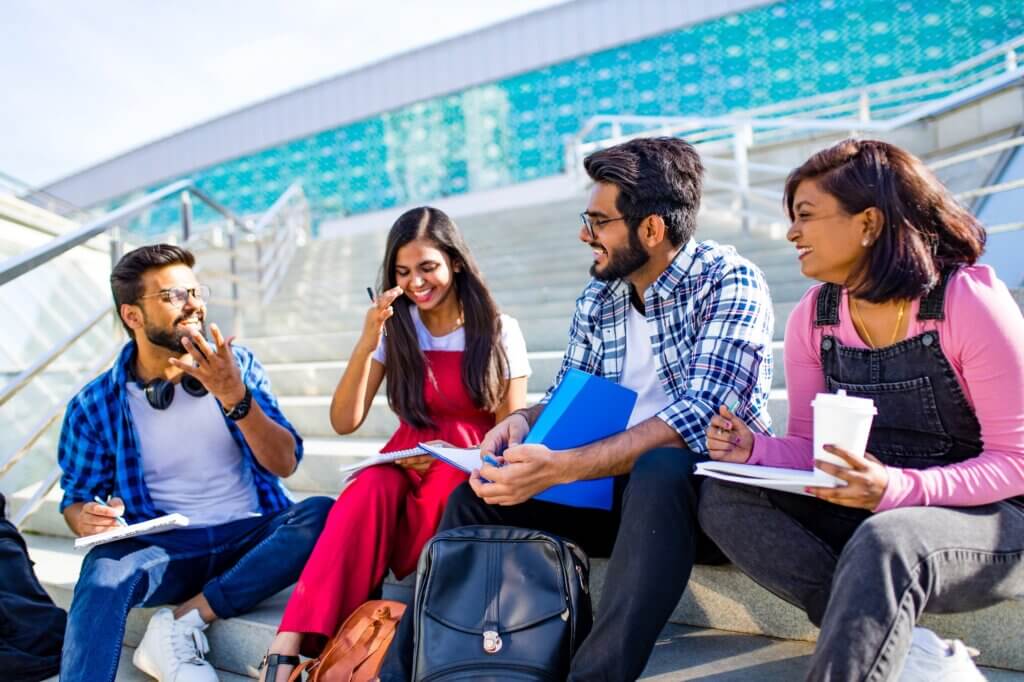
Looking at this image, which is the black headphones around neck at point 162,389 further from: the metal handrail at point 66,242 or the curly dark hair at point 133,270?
the metal handrail at point 66,242

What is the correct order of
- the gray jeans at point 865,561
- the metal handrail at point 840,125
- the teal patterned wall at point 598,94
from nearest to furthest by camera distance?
the gray jeans at point 865,561
the metal handrail at point 840,125
the teal patterned wall at point 598,94

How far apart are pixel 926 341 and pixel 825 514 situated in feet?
1.28

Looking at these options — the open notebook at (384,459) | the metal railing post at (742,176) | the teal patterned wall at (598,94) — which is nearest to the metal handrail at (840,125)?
the metal railing post at (742,176)

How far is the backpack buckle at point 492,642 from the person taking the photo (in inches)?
55.3

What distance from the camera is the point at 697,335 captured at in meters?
1.74

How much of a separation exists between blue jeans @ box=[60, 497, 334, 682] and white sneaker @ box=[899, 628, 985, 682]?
1.51 meters

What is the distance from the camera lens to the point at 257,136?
51.6 ft

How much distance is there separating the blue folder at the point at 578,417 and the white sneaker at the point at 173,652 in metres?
1.03

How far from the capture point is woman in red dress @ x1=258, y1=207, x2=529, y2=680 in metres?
1.92

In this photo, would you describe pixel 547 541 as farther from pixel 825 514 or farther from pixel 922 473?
pixel 922 473

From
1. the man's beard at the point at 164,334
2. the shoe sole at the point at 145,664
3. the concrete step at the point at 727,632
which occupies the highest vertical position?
the man's beard at the point at 164,334

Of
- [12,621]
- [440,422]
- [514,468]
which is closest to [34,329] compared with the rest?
[12,621]

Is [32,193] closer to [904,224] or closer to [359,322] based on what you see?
[359,322]

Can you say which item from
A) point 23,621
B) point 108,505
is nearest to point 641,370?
point 108,505
